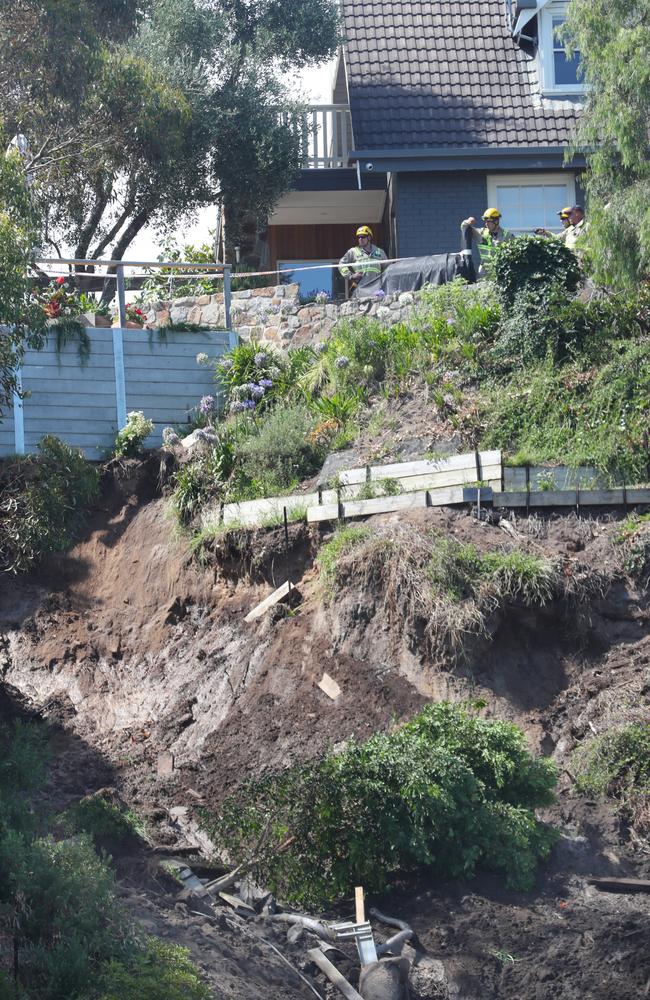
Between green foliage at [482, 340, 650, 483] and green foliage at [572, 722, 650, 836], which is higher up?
green foliage at [482, 340, 650, 483]

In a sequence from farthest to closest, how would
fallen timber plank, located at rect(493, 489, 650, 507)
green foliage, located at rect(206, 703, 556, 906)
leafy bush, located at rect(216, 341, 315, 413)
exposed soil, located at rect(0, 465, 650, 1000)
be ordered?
leafy bush, located at rect(216, 341, 315, 413), fallen timber plank, located at rect(493, 489, 650, 507), green foliage, located at rect(206, 703, 556, 906), exposed soil, located at rect(0, 465, 650, 1000)

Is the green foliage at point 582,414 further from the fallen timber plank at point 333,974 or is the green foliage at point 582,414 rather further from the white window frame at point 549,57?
the white window frame at point 549,57

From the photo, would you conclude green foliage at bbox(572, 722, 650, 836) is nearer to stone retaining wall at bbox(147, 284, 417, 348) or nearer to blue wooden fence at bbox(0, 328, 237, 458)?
stone retaining wall at bbox(147, 284, 417, 348)

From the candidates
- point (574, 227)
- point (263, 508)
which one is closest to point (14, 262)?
point (263, 508)

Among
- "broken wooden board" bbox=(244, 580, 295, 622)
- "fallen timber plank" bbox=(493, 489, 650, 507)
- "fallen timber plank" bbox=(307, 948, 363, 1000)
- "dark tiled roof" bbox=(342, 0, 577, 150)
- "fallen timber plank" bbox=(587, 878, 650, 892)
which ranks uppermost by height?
"dark tiled roof" bbox=(342, 0, 577, 150)

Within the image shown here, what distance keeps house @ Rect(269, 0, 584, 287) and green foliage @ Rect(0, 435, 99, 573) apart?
25.3 ft

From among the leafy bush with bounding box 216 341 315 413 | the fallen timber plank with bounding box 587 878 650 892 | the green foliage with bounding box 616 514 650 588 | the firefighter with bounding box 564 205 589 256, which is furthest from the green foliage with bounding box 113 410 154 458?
the fallen timber plank with bounding box 587 878 650 892

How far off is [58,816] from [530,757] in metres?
3.84

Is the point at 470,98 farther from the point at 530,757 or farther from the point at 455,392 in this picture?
the point at 530,757

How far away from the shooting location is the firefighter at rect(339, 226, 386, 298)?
19.1 meters

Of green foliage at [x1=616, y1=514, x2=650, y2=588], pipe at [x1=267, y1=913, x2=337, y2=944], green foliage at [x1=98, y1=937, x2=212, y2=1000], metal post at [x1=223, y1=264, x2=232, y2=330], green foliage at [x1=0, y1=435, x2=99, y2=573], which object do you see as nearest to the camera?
green foliage at [x1=98, y1=937, x2=212, y2=1000]

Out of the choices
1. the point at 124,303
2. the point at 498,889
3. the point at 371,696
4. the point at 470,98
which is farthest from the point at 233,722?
the point at 470,98

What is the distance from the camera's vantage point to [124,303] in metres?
18.8

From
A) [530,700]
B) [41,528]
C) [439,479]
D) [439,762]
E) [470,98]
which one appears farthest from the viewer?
[470,98]
